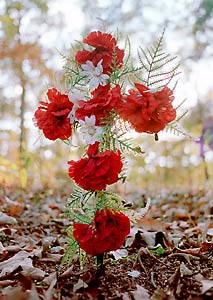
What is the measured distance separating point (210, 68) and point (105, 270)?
5307 mm

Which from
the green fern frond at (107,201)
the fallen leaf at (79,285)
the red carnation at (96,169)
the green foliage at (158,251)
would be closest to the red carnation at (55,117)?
the red carnation at (96,169)

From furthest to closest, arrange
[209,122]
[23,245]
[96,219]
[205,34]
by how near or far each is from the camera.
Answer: [209,122] → [205,34] → [23,245] → [96,219]

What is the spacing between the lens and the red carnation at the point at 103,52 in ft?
5.03

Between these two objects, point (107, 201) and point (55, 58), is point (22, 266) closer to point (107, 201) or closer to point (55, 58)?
point (107, 201)

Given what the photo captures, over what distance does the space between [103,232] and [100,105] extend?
401 mm

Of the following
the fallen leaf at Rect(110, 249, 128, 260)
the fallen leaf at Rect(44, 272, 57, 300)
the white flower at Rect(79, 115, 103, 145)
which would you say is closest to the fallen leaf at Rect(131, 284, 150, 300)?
the fallen leaf at Rect(44, 272, 57, 300)

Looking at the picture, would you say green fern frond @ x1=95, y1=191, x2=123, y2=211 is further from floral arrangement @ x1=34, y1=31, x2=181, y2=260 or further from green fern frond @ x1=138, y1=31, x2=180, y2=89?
green fern frond @ x1=138, y1=31, x2=180, y2=89

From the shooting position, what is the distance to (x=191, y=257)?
171cm

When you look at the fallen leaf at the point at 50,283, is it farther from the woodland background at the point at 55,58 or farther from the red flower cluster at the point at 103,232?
the woodland background at the point at 55,58

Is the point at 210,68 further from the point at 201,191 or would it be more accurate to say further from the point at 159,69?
the point at 159,69

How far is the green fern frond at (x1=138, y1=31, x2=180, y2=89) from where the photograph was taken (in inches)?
59.1

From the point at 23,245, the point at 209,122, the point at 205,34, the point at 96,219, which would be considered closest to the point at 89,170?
the point at 96,219

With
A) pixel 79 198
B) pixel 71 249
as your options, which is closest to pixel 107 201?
pixel 79 198

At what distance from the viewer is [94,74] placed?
1516 millimetres
